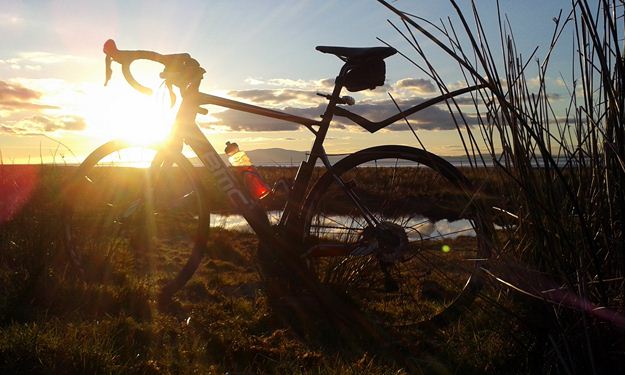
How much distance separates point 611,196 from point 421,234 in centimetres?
187

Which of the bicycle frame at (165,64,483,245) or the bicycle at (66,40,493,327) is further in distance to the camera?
the bicycle frame at (165,64,483,245)

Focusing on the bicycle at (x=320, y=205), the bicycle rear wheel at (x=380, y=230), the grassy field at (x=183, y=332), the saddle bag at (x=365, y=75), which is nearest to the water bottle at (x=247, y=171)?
the bicycle at (x=320, y=205)

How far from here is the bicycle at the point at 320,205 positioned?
3.78 metres

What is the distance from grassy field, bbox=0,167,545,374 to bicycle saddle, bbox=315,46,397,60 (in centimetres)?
165

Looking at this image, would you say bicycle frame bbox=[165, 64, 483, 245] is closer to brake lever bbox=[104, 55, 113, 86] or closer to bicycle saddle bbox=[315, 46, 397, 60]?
bicycle saddle bbox=[315, 46, 397, 60]

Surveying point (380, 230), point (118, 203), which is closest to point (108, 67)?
point (118, 203)

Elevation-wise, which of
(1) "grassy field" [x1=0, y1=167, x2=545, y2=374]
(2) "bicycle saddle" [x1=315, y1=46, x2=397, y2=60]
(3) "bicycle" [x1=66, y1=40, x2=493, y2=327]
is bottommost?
(1) "grassy field" [x1=0, y1=167, x2=545, y2=374]

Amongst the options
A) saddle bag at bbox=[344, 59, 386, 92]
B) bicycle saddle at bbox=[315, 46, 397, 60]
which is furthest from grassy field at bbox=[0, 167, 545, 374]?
bicycle saddle at bbox=[315, 46, 397, 60]

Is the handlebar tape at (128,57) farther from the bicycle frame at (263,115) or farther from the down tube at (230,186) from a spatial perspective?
the down tube at (230,186)

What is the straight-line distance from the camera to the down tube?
4102 millimetres

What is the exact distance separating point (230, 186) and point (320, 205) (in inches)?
27.6

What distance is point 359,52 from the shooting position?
3.79 m

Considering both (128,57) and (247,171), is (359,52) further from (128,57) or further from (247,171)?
(128,57)

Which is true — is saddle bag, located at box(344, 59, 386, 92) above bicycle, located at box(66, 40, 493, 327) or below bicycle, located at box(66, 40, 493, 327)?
above
